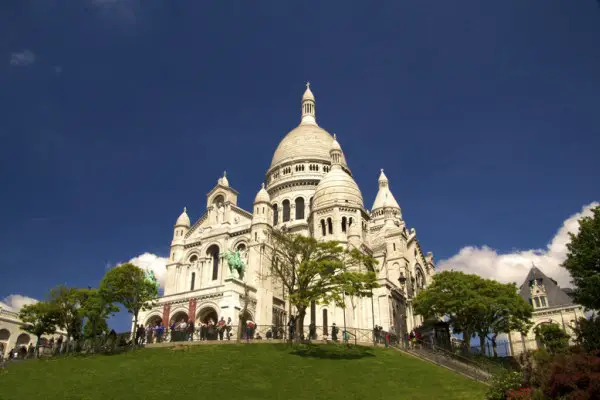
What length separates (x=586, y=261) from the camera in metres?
30.9

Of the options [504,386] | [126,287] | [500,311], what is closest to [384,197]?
[500,311]

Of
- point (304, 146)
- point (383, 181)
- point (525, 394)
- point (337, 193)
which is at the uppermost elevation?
point (304, 146)

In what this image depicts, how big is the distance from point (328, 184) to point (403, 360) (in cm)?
3187

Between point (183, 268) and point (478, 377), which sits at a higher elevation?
point (183, 268)

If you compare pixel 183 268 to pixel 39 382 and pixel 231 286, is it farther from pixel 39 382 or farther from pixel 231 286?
pixel 39 382

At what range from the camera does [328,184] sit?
200 ft

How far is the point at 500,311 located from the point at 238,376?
2679 cm

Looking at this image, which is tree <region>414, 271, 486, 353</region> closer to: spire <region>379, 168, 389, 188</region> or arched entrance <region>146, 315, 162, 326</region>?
arched entrance <region>146, 315, 162, 326</region>

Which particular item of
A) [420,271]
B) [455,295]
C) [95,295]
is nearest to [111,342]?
[95,295]

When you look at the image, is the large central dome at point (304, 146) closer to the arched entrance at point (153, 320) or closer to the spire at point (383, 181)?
the spire at point (383, 181)

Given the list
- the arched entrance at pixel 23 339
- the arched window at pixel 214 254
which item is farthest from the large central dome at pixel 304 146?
the arched entrance at pixel 23 339

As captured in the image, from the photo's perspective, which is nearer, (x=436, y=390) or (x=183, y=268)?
(x=436, y=390)

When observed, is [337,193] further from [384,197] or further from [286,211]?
[384,197]

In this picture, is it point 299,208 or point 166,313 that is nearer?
point 166,313
